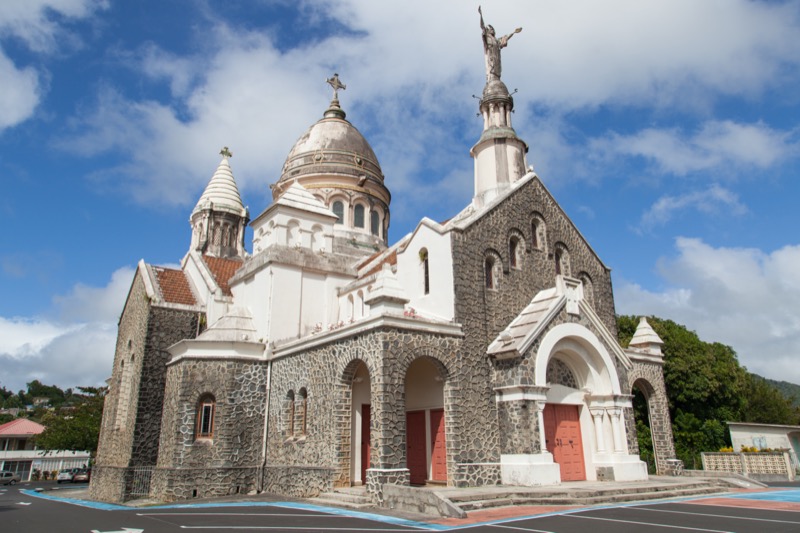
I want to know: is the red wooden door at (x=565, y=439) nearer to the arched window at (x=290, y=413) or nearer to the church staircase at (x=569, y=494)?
the church staircase at (x=569, y=494)

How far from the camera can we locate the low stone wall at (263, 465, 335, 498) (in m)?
16.8

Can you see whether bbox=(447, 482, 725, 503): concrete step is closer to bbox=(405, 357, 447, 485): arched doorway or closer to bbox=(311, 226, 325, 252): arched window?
bbox=(405, 357, 447, 485): arched doorway

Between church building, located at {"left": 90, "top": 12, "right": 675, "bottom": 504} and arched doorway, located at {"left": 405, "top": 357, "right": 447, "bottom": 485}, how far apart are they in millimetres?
66

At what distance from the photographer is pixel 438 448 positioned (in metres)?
17.5

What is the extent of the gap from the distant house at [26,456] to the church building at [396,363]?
128 ft

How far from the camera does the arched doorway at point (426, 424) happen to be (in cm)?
1747

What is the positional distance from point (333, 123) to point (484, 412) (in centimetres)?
2070

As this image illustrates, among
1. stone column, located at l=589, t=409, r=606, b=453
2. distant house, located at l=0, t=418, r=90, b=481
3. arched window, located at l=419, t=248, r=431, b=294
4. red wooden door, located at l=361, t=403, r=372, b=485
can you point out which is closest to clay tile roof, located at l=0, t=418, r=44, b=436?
distant house, located at l=0, t=418, r=90, b=481

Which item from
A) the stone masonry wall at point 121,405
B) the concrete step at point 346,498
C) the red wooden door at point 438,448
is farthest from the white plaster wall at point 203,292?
the red wooden door at point 438,448

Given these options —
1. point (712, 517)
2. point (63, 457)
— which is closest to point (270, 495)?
point (712, 517)

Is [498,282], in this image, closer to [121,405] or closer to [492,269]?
[492,269]

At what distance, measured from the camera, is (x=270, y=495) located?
18719 millimetres

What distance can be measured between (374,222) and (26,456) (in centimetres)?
4695

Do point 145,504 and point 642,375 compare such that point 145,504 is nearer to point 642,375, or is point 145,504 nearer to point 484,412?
point 484,412
